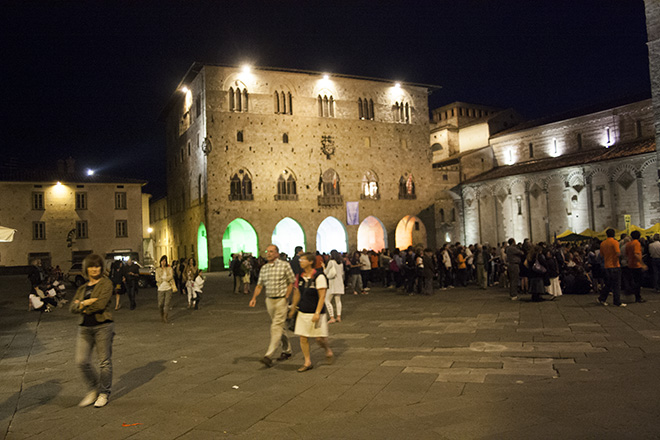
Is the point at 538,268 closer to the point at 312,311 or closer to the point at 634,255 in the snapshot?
the point at 634,255

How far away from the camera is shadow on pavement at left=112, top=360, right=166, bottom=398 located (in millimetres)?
6216

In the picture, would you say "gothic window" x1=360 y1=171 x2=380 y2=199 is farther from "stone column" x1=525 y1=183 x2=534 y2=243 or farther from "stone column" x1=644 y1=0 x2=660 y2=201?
"stone column" x1=644 y1=0 x2=660 y2=201

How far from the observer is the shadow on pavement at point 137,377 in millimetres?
6216

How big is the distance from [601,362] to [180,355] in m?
5.71

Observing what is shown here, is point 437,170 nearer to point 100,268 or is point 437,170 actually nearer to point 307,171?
point 307,171

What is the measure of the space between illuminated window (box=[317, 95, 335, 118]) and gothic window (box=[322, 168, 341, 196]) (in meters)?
4.04

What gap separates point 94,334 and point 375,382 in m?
3.03

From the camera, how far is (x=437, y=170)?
4422 centimetres

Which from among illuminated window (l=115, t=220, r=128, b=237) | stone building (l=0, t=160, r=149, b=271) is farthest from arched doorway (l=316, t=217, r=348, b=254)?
illuminated window (l=115, t=220, r=128, b=237)

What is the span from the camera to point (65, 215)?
39250 millimetres

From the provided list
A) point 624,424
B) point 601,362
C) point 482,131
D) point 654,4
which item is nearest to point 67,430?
point 624,424

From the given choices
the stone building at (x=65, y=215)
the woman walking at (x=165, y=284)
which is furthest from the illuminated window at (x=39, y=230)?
the woman walking at (x=165, y=284)

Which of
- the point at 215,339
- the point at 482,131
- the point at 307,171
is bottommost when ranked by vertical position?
the point at 215,339

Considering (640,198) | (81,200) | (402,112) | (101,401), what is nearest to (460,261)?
(101,401)
